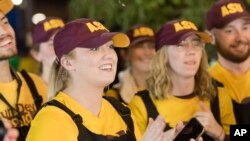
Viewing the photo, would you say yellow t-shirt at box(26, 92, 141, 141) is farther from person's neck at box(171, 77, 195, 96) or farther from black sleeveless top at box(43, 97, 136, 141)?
Result: person's neck at box(171, 77, 195, 96)

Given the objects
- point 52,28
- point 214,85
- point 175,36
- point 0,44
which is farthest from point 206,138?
point 52,28

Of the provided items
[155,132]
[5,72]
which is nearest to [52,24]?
[5,72]

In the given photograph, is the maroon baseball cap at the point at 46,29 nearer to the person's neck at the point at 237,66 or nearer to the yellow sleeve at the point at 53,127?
the person's neck at the point at 237,66

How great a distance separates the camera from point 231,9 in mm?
4262

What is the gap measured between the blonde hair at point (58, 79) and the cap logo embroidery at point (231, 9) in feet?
4.73

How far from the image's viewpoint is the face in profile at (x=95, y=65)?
310 centimetres

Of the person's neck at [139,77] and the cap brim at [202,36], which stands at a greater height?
the cap brim at [202,36]

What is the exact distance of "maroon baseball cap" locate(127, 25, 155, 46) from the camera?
480 centimetres

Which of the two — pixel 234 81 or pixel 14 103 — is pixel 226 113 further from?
pixel 14 103

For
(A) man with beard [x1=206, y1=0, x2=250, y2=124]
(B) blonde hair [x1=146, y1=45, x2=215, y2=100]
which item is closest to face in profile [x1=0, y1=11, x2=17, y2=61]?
(B) blonde hair [x1=146, y1=45, x2=215, y2=100]

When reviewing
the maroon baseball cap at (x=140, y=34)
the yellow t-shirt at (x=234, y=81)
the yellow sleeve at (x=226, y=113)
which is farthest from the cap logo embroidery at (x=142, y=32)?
the yellow sleeve at (x=226, y=113)

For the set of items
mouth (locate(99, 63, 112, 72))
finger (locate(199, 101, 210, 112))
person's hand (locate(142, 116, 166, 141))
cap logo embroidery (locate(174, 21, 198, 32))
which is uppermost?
mouth (locate(99, 63, 112, 72))

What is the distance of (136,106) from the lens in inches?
145

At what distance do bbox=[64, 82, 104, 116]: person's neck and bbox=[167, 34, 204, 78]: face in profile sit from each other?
31.4 inches
